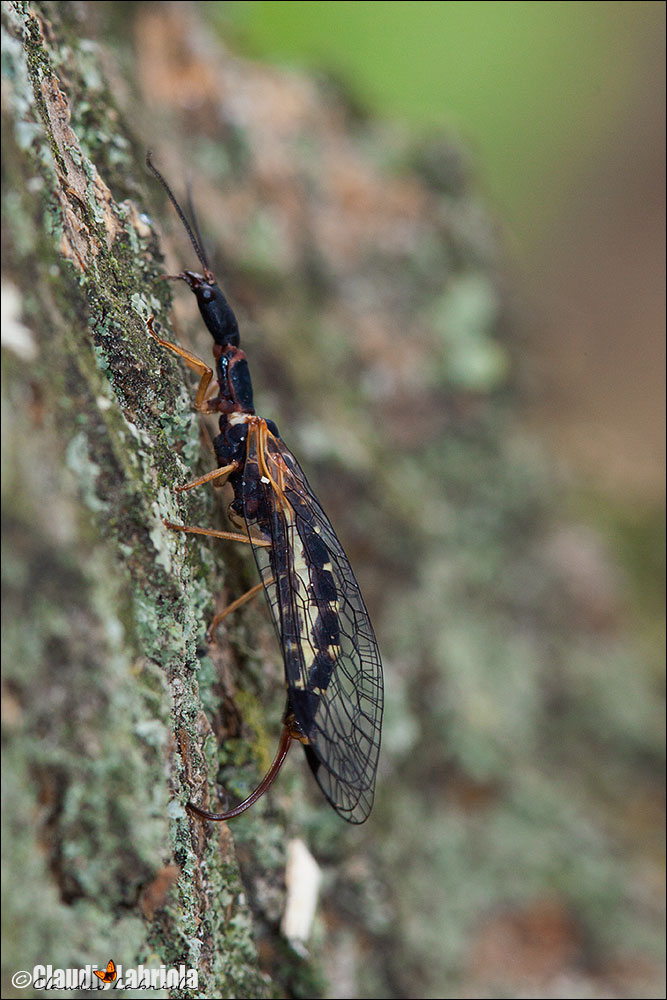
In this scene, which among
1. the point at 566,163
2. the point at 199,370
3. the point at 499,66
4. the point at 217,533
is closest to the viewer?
the point at 217,533

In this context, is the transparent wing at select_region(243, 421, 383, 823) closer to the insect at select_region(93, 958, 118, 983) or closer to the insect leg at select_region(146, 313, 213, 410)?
the insect leg at select_region(146, 313, 213, 410)

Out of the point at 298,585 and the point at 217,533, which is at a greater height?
the point at 298,585

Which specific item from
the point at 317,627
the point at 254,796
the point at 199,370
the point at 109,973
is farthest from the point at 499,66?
the point at 109,973

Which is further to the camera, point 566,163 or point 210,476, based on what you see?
point 566,163

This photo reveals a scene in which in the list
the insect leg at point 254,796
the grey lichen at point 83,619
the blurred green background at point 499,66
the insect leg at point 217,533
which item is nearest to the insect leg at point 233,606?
the insect leg at point 217,533

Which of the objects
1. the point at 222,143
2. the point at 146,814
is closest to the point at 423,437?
the point at 222,143

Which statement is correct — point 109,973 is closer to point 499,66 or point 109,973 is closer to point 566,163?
point 499,66

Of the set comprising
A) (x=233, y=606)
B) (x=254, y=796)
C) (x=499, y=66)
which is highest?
(x=499, y=66)
